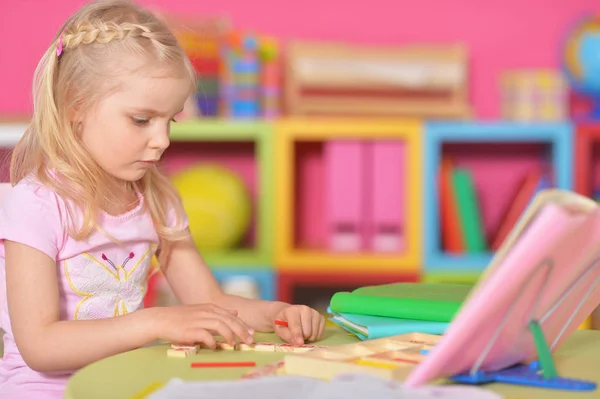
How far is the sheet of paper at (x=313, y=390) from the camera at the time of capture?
0.69 m

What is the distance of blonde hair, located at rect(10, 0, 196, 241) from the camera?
1212 millimetres

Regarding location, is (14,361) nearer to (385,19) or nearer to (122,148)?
(122,148)

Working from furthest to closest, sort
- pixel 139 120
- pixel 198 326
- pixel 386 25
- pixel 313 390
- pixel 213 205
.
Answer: pixel 386 25, pixel 213 205, pixel 139 120, pixel 198 326, pixel 313 390

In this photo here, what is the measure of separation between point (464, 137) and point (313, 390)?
6.58ft

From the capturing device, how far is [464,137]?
266 cm

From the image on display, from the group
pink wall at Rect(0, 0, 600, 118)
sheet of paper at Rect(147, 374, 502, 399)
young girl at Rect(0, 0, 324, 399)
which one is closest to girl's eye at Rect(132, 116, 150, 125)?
young girl at Rect(0, 0, 324, 399)

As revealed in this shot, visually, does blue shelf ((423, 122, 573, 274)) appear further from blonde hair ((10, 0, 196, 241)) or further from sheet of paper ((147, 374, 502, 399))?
sheet of paper ((147, 374, 502, 399))

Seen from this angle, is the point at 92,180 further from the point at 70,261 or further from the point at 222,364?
the point at 222,364

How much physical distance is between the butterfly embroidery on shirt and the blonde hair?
5 cm

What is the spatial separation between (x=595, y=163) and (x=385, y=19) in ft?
2.77

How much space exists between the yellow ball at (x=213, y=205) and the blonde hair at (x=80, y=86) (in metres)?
1.32

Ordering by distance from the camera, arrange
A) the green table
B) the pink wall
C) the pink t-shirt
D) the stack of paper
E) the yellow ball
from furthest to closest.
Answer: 1. the pink wall
2. the yellow ball
3. the pink t-shirt
4. the stack of paper
5. the green table

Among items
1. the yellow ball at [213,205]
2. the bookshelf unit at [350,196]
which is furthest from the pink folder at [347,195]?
the yellow ball at [213,205]

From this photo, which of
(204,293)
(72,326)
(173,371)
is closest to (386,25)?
(204,293)
